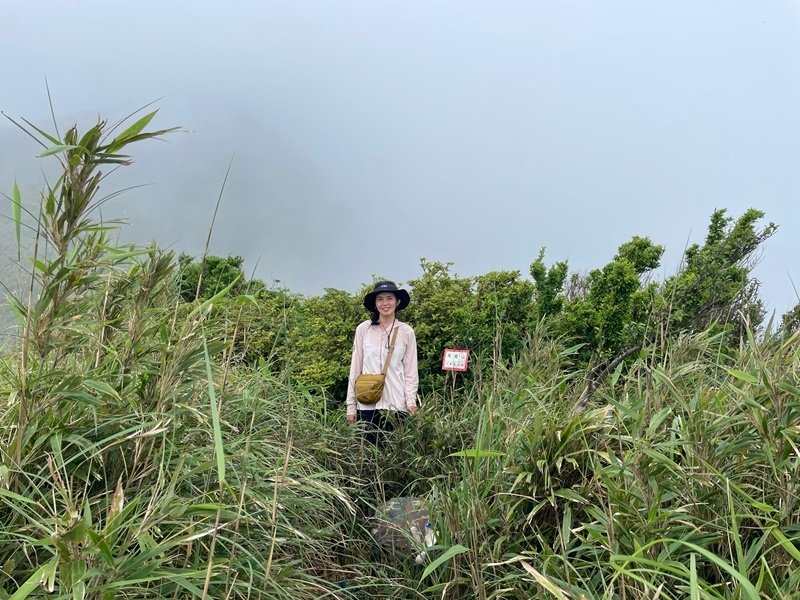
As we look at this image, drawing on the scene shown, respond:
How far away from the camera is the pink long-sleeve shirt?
398cm

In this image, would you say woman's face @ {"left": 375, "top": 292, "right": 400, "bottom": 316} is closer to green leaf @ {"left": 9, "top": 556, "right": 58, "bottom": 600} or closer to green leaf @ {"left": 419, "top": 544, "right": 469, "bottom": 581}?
green leaf @ {"left": 419, "top": 544, "right": 469, "bottom": 581}

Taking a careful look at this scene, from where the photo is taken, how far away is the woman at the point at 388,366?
396cm

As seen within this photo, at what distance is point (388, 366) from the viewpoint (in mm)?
3979

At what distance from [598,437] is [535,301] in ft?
12.1

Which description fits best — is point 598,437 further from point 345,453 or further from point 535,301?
point 535,301

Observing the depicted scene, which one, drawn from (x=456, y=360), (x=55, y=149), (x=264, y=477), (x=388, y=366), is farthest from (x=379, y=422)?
(x=55, y=149)

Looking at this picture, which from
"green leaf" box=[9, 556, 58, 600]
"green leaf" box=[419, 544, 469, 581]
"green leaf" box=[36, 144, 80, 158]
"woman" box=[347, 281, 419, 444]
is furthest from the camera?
"woman" box=[347, 281, 419, 444]

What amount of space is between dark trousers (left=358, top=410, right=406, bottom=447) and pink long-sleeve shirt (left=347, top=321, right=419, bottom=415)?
4 centimetres

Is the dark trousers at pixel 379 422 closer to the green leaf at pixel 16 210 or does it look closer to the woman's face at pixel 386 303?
the woman's face at pixel 386 303

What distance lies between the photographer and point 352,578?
2529 millimetres

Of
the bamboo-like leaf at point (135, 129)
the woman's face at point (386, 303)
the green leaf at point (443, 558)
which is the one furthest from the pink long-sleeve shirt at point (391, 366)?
the bamboo-like leaf at point (135, 129)

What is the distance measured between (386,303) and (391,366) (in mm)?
465

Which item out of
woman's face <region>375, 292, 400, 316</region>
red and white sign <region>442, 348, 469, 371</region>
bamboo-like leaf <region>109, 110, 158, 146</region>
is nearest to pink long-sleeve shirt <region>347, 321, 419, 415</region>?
woman's face <region>375, 292, 400, 316</region>

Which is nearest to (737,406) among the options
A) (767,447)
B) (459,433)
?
(767,447)
